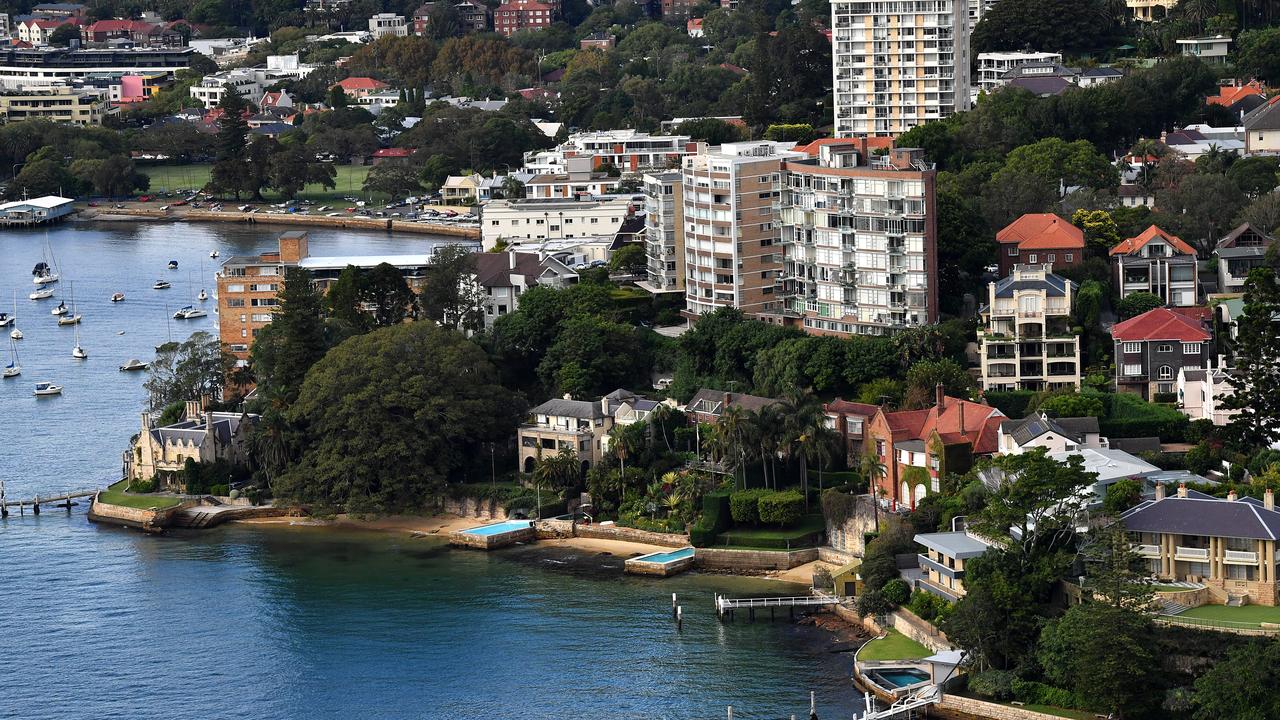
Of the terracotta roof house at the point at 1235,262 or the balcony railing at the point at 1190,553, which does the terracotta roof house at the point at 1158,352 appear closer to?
the terracotta roof house at the point at 1235,262

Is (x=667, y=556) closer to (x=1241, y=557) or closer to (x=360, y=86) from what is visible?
(x=1241, y=557)

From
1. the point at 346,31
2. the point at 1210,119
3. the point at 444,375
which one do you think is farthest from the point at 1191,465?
the point at 346,31

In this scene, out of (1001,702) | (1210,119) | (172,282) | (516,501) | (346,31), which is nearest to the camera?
(1001,702)

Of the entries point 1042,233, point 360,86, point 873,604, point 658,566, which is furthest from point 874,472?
point 360,86

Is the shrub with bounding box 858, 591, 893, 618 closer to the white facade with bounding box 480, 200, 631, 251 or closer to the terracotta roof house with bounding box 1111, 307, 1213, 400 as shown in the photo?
the terracotta roof house with bounding box 1111, 307, 1213, 400

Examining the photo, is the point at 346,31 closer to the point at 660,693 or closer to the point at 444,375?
the point at 444,375
